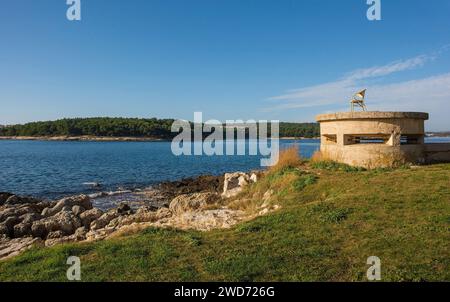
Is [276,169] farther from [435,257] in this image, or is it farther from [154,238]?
[435,257]

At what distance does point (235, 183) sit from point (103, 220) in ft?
24.5

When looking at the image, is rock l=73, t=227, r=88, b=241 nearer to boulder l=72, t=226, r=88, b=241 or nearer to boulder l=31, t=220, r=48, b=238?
boulder l=72, t=226, r=88, b=241

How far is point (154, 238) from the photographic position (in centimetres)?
894

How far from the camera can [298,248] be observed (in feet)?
24.1

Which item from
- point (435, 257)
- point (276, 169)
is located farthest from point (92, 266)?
point (276, 169)

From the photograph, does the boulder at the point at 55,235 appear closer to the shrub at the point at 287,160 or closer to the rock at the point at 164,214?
the rock at the point at 164,214

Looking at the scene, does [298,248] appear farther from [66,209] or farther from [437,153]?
[66,209]

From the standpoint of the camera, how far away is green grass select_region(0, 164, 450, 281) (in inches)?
245

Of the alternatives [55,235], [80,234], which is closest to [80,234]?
[80,234]

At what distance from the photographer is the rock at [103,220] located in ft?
48.9

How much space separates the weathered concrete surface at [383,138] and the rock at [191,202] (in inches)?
245

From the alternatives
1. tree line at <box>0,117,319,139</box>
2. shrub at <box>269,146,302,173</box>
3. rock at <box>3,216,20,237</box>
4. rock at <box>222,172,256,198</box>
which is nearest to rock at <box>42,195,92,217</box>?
rock at <box>3,216,20,237</box>

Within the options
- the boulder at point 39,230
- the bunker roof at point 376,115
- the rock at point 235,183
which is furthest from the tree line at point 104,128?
the boulder at point 39,230
